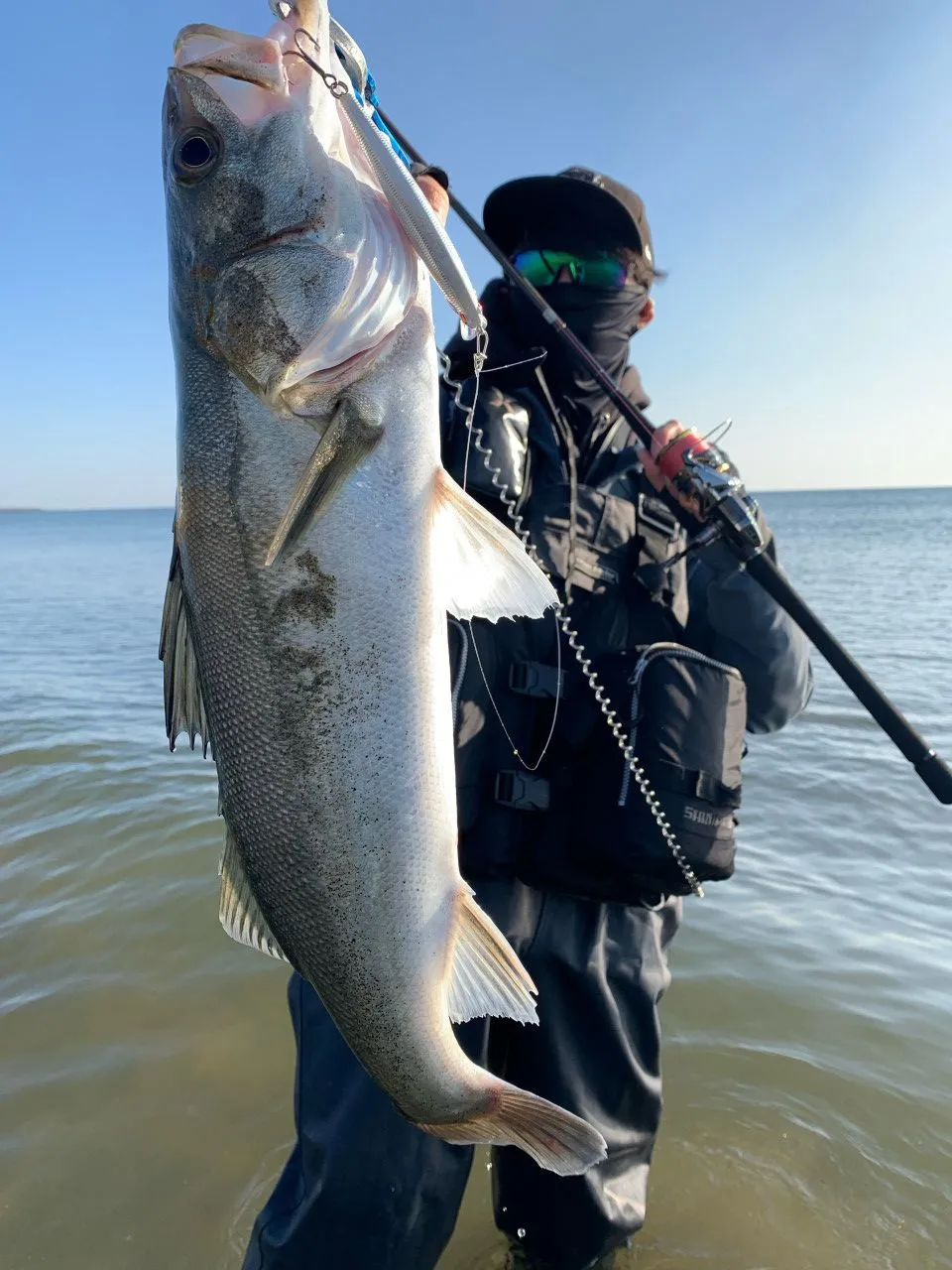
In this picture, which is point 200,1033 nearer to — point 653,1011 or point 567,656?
point 653,1011

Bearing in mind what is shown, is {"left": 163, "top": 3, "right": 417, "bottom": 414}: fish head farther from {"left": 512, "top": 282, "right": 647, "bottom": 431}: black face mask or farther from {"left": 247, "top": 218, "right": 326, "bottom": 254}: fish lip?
{"left": 512, "top": 282, "right": 647, "bottom": 431}: black face mask

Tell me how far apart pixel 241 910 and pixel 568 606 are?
1.31m

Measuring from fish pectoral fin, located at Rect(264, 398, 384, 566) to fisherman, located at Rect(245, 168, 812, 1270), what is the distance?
80 centimetres

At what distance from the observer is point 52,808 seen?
6.52 metres

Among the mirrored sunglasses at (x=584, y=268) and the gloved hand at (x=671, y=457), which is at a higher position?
the mirrored sunglasses at (x=584, y=268)

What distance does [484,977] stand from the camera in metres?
1.76

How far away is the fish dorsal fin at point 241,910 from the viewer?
5.61ft

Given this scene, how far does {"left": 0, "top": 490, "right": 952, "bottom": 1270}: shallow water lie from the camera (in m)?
2.89

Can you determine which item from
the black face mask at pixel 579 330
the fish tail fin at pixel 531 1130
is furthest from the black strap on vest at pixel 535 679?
the fish tail fin at pixel 531 1130

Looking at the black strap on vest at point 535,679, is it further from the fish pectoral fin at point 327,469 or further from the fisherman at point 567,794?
the fish pectoral fin at point 327,469

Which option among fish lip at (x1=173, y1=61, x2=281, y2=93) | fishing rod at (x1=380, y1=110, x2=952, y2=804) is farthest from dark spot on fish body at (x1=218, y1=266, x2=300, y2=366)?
fishing rod at (x1=380, y1=110, x2=952, y2=804)

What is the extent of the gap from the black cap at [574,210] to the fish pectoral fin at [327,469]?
1.54 m

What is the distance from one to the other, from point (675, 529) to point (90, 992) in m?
3.70

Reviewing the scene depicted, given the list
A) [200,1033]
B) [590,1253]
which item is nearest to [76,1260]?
[200,1033]
